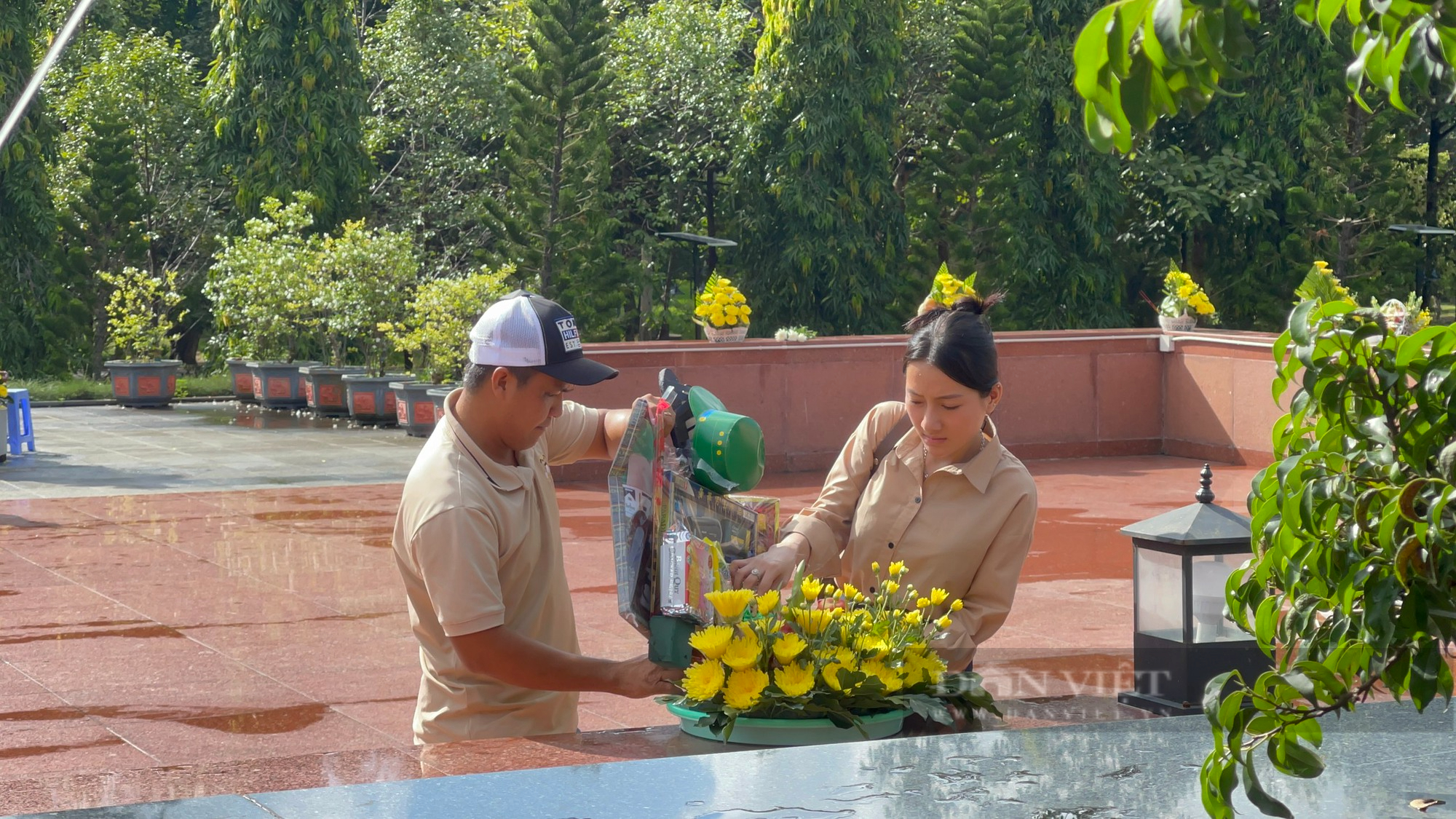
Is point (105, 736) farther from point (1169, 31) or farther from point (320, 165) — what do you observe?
point (320, 165)

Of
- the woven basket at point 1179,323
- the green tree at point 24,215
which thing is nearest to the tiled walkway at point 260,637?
the woven basket at point 1179,323

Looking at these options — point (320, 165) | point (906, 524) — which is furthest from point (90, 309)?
point (906, 524)

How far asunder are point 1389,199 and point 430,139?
50.7 ft

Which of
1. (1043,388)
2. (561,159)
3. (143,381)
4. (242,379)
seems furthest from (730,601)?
(561,159)

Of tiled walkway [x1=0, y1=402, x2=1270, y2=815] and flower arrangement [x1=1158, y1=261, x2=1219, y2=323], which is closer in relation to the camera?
tiled walkway [x1=0, y1=402, x2=1270, y2=815]

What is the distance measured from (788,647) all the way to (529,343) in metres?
0.77

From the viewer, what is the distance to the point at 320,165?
78.9 feet

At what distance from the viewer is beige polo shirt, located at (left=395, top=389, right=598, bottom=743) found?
291 centimetres

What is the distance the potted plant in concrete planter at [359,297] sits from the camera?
60.4 feet

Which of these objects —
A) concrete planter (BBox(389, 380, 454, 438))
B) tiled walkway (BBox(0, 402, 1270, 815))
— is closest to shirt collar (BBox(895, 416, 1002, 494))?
tiled walkway (BBox(0, 402, 1270, 815))

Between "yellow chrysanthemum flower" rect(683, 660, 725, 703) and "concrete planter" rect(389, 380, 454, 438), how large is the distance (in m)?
13.0

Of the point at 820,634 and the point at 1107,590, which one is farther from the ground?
the point at 820,634

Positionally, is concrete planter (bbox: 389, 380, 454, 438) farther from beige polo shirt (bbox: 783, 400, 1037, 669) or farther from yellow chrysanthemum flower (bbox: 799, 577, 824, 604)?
yellow chrysanthemum flower (bbox: 799, 577, 824, 604)

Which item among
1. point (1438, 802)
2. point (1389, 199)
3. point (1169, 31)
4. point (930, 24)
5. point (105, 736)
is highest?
point (930, 24)
